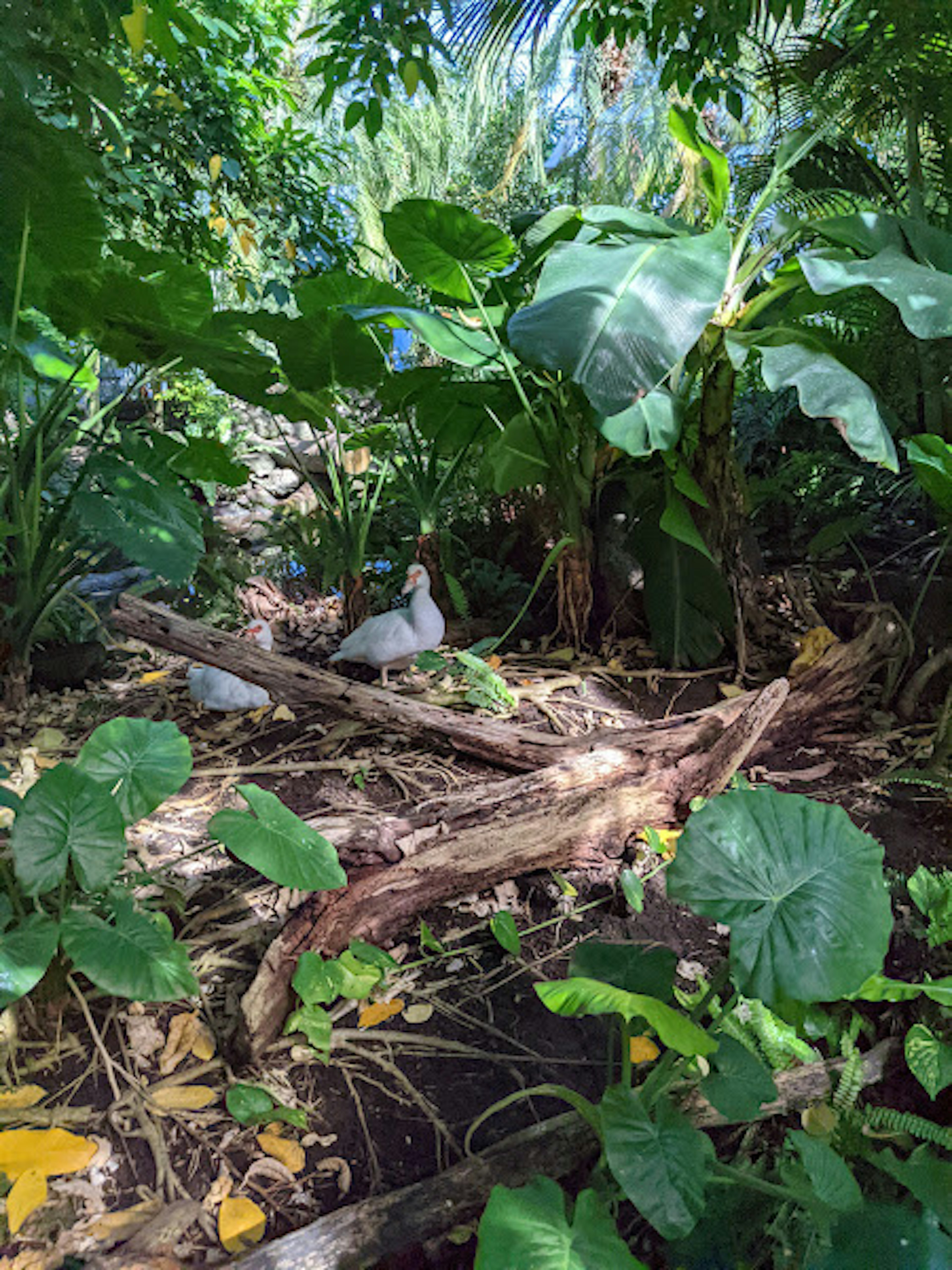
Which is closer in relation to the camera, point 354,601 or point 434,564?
point 354,601

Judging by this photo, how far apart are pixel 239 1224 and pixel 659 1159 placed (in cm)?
47

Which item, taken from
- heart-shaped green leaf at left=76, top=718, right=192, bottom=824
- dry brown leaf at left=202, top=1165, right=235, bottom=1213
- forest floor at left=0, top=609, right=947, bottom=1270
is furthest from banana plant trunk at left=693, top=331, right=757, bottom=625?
dry brown leaf at left=202, top=1165, right=235, bottom=1213

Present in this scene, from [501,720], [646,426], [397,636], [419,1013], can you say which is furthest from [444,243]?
[419,1013]

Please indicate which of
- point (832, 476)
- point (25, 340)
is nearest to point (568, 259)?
point (25, 340)

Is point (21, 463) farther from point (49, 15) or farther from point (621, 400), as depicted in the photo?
point (621, 400)

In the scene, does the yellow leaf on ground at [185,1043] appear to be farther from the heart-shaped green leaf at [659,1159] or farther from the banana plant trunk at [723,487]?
the banana plant trunk at [723,487]

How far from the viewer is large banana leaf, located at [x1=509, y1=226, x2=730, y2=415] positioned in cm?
151

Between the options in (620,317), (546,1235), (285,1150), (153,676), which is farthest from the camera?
(153,676)

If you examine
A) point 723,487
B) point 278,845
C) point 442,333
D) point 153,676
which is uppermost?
point 442,333

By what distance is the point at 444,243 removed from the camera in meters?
2.21

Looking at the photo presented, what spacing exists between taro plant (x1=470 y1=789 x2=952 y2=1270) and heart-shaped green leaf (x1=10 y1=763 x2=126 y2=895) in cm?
55

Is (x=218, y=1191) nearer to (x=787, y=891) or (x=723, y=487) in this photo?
(x=787, y=891)

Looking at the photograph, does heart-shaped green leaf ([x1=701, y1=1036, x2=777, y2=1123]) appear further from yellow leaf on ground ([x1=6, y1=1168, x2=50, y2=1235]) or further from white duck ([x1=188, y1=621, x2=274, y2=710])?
white duck ([x1=188, y1=621, x2=274, y2=710])

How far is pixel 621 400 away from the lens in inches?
59.1
